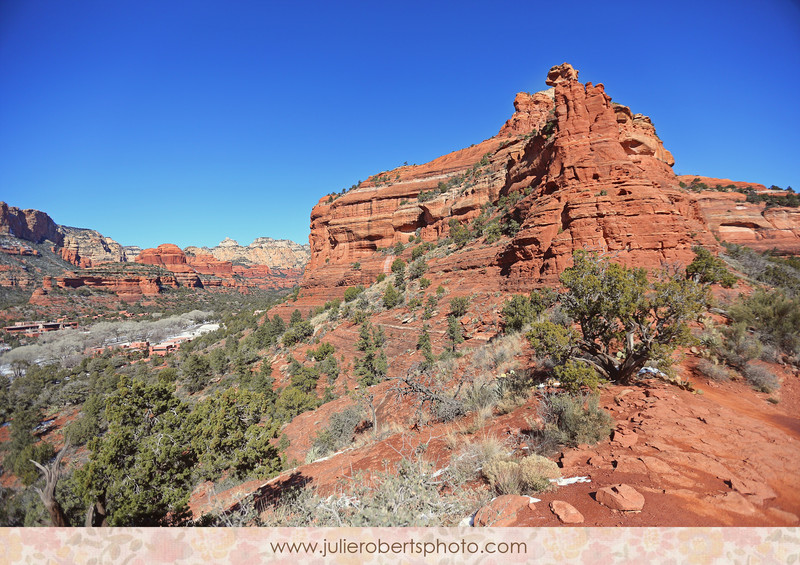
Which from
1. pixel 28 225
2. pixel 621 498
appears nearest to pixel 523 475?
pixel 621 498

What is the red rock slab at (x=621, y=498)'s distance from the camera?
219 centimetres

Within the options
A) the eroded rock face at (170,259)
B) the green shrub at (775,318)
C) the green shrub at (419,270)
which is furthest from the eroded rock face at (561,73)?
the eroded rock face at (170,259)

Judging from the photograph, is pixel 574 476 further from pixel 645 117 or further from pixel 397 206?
pixel 397 206

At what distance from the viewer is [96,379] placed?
28375mm

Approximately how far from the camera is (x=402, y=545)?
2184mm

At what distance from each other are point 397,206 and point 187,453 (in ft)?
144

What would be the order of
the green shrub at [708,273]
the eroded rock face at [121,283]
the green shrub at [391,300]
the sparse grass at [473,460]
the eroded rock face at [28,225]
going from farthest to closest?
→ 1. the eroded rock face at [121,283]
2. the eroded rock face at [28,225]
3. the green shrub at [391,300]
4. the green shrub at [708,273]
5. the sparse grass at [473,460]

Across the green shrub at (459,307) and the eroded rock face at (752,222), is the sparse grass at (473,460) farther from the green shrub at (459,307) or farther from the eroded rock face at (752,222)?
the eroded rock face at (752,222)

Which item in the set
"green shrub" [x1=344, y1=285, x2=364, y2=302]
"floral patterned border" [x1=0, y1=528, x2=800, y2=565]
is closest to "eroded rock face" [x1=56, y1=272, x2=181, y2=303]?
"green shrub" [x1=344, y1=285, x2=364, y2=302]

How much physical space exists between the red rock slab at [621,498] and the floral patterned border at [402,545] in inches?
5.6

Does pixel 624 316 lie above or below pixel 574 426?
above

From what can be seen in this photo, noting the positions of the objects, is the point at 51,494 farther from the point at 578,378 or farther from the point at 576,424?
the point at 578,378

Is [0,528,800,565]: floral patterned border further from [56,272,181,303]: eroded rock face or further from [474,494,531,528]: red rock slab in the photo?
[56,272,181,303]: eroded rock face

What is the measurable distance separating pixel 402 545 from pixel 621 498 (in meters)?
1.66
